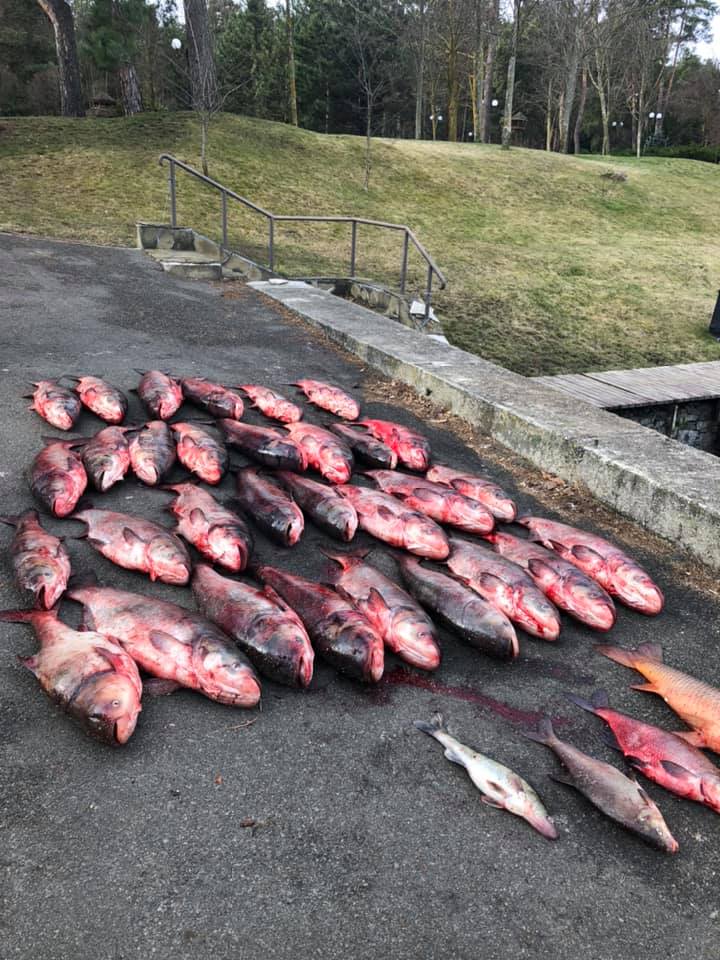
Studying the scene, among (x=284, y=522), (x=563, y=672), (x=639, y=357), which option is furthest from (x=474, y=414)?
(x=639, y=357)

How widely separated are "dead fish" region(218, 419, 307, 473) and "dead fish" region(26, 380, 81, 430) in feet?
3.72

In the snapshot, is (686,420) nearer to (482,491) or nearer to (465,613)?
(482,491)

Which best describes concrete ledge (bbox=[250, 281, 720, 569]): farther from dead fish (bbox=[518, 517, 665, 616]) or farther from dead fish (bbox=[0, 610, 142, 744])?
dead fish (bbox=[0, 610, 142, 744])

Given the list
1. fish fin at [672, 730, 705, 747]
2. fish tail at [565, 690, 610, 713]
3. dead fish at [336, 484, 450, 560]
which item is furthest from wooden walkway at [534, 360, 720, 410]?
fish fin at [672, 730, 705, 747]

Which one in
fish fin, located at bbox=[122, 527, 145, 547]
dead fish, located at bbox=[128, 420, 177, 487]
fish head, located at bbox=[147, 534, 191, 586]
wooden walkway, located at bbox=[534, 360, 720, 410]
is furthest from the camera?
wooden walkway, located at bbox=[534, 360, 720, 410]

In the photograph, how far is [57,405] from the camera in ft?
16.9

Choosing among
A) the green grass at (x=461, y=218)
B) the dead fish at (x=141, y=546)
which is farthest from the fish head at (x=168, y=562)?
the green grass at (x=461, y=218)

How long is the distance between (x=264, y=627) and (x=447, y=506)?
63.4 inches

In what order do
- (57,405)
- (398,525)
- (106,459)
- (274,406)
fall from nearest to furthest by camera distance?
(398,525), (106,459), (57,405), (274,406)

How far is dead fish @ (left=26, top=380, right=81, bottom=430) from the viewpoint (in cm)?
511

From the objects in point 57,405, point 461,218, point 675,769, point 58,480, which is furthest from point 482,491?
point 461,218

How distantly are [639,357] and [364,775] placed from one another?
12.8 m

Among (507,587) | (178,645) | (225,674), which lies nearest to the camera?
(225,674)

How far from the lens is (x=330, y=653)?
299 cm
